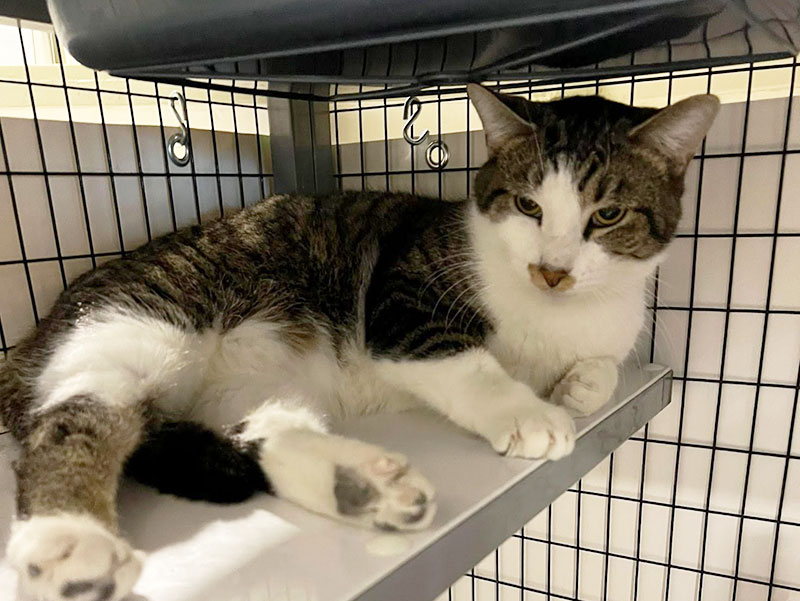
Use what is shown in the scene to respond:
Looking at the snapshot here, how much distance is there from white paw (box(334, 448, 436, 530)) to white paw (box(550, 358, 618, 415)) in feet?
1.21

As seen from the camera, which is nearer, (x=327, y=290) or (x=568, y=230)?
(x=568, y=230)

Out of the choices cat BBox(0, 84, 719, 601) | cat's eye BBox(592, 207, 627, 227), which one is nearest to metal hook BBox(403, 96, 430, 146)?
cat BBox(0, 84, 719, 601)

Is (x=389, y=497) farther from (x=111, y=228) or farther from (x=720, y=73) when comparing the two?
(x=720, y=73)

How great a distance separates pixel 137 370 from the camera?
0.77 metres

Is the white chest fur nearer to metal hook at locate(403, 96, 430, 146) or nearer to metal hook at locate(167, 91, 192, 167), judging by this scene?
metal hook at locate(403, 96, 430, 146)

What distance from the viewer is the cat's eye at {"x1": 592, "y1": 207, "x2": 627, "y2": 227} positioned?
885 mm

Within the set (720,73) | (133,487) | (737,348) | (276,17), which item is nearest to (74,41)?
(276,17)

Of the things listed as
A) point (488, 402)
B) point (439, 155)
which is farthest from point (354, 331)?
point (439, 155)

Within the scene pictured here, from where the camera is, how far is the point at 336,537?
59 cm

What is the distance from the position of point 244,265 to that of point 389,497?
0.57m

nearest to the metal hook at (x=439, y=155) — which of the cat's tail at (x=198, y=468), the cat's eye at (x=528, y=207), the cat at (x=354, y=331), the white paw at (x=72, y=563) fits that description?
the cat at (x=354, y=331)

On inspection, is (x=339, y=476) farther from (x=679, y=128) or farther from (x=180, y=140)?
(x=180, y=140)

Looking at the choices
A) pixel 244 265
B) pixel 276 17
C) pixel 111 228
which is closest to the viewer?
pixel 276 17

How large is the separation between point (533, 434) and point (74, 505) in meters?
0.52
